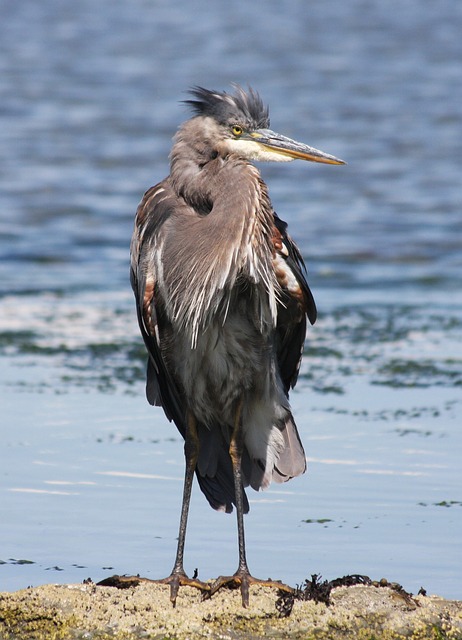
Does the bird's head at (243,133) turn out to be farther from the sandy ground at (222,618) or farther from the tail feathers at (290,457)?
the sandy ground at (222,618)

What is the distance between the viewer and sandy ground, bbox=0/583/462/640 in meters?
4.25

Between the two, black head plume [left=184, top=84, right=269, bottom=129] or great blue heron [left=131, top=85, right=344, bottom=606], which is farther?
black head plume [left=184, top=84, right=269, bottom=129]

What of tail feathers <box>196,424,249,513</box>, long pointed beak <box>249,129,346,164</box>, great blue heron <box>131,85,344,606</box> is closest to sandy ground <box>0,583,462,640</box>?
great blue heron <box>131,85,344,606</box>

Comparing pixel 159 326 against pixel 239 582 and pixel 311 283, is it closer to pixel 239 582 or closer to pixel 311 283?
pixel 239 582

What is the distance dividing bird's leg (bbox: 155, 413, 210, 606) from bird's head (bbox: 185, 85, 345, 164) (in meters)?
1.10

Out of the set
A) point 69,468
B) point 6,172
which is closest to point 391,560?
point 69,468

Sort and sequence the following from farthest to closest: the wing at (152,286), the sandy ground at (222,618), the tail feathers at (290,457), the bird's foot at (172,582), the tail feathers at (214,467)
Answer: the tail feathers at (214,467), the tail feathers at (290,457), the wing at (152,286), the bird's foot at (172,582), the sandy ground at (222,618)

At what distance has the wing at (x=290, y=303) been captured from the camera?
517 cm

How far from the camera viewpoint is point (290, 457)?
533 centimetres

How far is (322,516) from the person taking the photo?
550cm

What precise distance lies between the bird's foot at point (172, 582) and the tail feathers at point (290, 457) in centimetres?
73

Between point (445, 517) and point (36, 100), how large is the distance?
14.8m

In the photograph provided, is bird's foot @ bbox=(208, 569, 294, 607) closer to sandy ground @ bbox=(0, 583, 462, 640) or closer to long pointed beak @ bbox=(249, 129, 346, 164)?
sandy ground @ bbox=(0, 583, 462, 640)

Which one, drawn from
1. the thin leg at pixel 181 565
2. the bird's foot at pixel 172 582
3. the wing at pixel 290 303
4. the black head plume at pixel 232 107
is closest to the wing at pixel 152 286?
the thin leg at pixel 181 565
